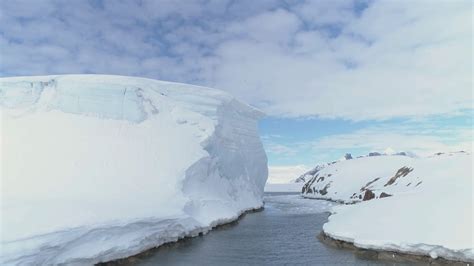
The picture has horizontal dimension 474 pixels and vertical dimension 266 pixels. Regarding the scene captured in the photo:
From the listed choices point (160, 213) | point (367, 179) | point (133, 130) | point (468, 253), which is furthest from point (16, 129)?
point (367, 179)

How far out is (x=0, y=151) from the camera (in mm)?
25484

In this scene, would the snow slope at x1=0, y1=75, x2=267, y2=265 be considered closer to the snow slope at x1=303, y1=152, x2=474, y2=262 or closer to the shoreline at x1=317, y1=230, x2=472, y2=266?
the shoreline at x1=317, y1=230, x2=472, y2=266

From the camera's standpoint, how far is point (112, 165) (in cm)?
2578

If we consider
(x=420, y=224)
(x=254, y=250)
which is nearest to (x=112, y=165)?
(x=254, y=250)

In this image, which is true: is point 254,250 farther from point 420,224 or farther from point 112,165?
point 112,165

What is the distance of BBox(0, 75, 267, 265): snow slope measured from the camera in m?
15.4

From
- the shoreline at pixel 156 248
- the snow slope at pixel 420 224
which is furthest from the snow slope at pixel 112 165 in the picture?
the snow slope at pixel 420 224

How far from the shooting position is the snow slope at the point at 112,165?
15.4m

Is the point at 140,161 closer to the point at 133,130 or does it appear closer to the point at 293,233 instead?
the point at 133,130

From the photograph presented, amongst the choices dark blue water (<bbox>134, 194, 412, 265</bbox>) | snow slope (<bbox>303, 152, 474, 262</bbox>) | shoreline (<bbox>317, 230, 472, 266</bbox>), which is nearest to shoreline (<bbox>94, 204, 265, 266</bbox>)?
dark blue water (<bbox>134, 194, 412, 265</bbox>)

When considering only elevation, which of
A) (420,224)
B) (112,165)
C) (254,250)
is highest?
(112,165)

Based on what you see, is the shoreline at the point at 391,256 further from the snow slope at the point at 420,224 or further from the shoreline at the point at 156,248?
the shoreline at the point at 156,248

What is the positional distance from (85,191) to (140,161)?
6.89 m

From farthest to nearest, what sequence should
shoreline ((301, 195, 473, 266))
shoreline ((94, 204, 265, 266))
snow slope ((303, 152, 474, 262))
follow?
shoreline ((94, 204, 265, 266)) < snow slope ((303, 152, 474, 262)) < shoreline ((301, 195, 473, 266))
